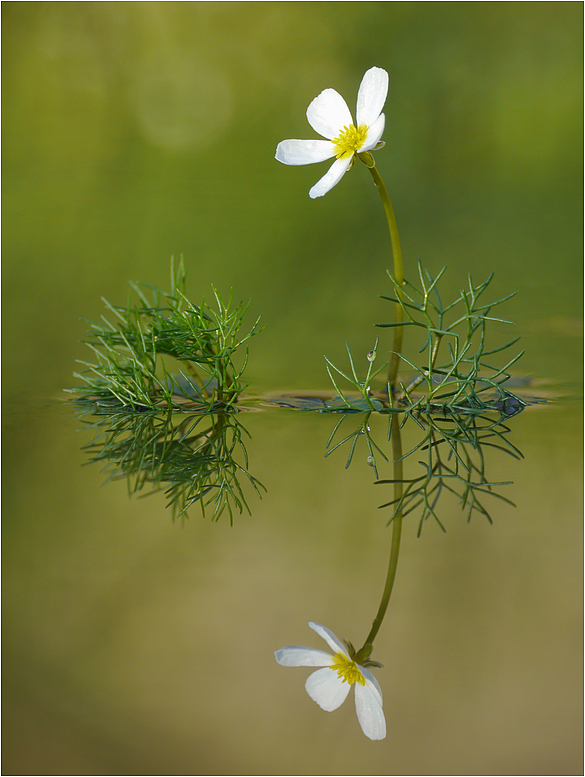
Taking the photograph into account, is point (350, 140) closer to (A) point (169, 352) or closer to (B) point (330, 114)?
(B) point (330, 114)

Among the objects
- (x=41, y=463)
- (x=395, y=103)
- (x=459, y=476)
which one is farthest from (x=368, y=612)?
(x=395, y=103)

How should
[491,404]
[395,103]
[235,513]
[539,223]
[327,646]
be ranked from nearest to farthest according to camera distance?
[327,646]
[235,513]
[491,404]
[539,223]
[395,103]

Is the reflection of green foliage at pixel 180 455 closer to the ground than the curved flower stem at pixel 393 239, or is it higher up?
closer to the ground

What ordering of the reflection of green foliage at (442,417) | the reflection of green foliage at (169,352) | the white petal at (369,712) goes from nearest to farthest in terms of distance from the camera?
the white petal at (369,712)
the reflection of green foliage at (442,417)
the reflection of green foliage at (169,352)

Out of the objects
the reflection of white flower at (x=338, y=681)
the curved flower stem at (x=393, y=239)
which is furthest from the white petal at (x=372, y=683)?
the curved flower stem at (x=393, y=239)

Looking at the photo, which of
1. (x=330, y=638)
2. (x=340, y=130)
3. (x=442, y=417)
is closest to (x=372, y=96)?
(x=340, y=130)

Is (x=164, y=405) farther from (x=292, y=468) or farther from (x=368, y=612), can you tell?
(x=368, y=612)

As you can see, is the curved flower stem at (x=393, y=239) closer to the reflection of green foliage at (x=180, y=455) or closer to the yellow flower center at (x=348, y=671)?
the reflection of green foliage at (x=180, y=455)

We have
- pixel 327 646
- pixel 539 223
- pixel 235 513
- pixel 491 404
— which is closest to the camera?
pixel 327 646
